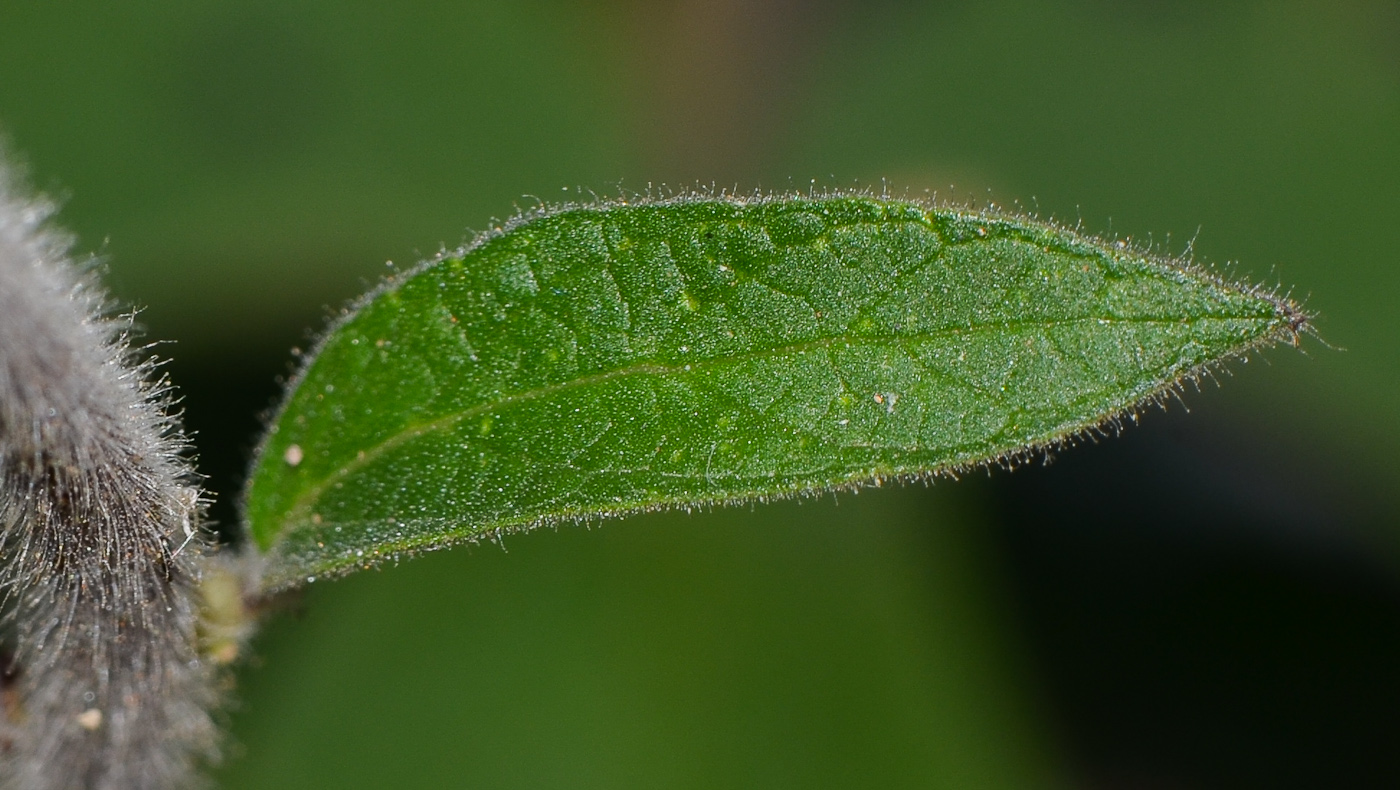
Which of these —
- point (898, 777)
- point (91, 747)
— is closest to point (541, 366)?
point (91, 747)

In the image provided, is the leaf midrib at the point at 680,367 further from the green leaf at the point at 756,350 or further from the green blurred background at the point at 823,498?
the green blurred background at the point at 823,498

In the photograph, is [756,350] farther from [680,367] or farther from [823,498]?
[823,498]

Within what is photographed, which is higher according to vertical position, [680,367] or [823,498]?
[823,498]

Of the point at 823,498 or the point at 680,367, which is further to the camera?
the point at 823,498

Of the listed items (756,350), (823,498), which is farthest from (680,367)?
(823,498)

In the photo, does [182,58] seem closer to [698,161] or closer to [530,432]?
[698,161]
